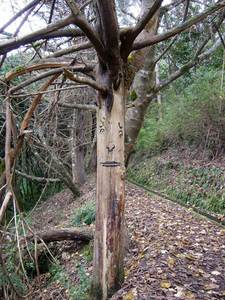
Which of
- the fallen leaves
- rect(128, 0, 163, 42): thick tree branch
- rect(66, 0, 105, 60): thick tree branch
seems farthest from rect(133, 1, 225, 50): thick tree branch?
the fallen leaves

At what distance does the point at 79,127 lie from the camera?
8039mm

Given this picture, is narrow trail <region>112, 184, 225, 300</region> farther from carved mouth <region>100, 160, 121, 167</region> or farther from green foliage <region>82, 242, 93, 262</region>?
carved mouth <region>100, 160, 121, 167</region>

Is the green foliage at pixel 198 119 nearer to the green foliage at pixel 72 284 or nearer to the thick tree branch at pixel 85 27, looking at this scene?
the green foliage at pixel 72 284

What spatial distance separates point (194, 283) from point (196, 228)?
156 cm

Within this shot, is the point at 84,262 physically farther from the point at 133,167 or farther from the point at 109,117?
the point at 133,167

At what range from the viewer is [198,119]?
280 inches

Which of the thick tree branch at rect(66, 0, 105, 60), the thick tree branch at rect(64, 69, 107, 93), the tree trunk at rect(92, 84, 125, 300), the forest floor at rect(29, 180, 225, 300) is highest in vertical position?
the thick tree branch at rect(66, 0, 105, 60)

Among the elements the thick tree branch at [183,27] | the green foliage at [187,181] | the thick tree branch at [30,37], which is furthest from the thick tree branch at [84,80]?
the green foliage at [187,181]

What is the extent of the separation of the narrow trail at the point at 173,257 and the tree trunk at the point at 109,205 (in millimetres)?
176

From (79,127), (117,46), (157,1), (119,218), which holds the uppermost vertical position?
(157,1)

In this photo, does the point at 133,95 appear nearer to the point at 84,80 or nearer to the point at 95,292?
the point at 84,80

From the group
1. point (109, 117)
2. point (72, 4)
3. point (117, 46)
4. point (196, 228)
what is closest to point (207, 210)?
point (196, 228)

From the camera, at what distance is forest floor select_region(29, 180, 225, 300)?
267 cm

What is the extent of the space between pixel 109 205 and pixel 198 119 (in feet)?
16.2
